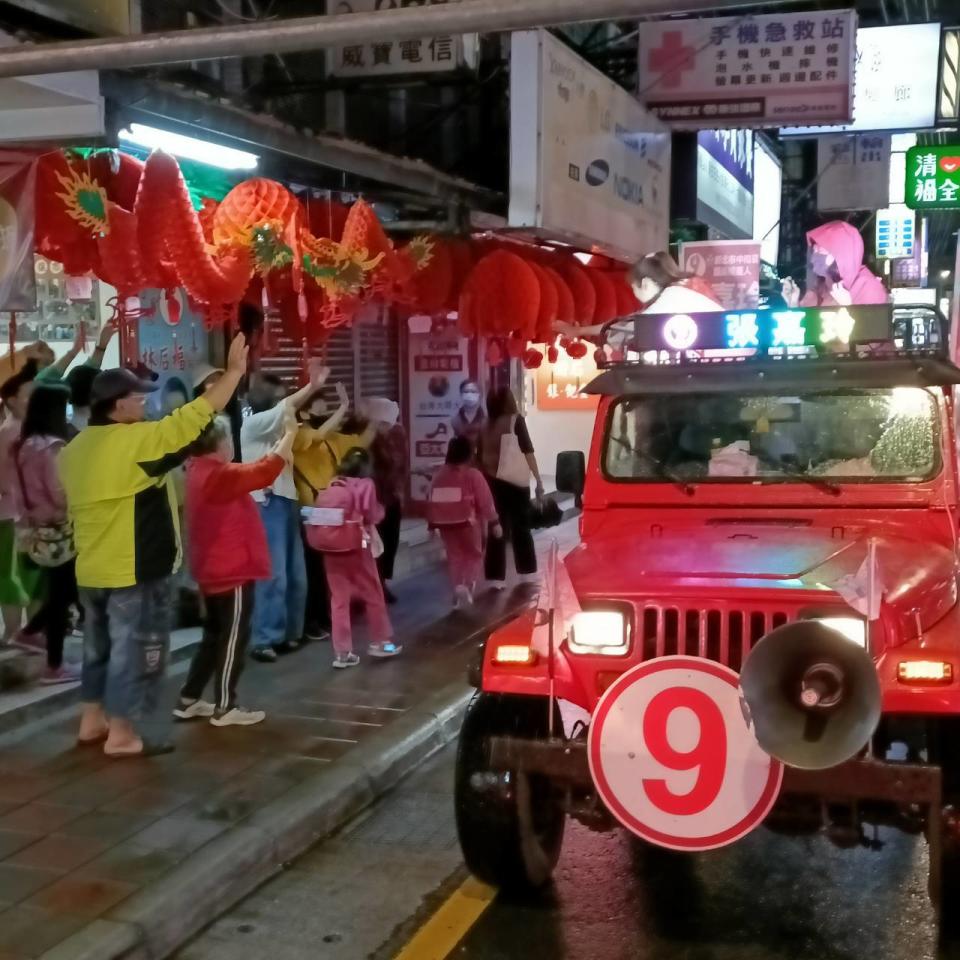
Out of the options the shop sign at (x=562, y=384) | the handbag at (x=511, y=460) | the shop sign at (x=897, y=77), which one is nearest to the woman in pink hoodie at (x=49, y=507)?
the handbag at (x=511, y=460)

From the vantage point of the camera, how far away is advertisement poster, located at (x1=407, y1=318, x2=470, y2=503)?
46.3 ft

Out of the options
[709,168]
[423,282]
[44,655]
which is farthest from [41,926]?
[709,168]

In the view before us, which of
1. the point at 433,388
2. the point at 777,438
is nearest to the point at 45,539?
the point at 777,438

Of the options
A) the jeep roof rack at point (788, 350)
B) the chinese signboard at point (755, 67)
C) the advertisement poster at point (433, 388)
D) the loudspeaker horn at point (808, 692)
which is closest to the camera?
the loudspeaker horn at point (808, 692)

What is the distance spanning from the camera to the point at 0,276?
18.1 feet

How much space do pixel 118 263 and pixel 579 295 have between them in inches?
208

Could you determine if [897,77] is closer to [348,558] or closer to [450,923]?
[348,558]

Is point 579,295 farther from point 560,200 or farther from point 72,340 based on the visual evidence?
point 72,340

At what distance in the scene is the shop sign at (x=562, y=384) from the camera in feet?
64.4

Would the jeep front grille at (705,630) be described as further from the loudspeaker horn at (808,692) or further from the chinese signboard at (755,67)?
the chinese signboard at (755,67)

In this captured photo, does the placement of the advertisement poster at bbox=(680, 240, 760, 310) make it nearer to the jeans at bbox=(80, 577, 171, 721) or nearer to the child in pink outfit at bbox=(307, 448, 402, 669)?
the child in pink outfit at bbox=(307, 448, 402, 669)

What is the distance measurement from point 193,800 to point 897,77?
10859mm

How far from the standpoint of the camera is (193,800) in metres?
5.46

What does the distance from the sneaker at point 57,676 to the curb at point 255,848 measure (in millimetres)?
2049
